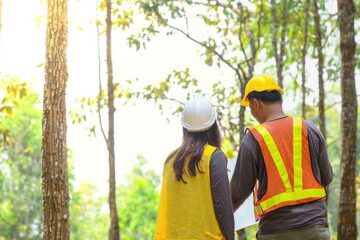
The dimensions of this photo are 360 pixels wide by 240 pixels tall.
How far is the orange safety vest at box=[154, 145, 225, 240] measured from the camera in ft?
11.8

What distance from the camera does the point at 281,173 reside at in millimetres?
3637

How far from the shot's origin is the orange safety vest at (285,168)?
3619 millimetres

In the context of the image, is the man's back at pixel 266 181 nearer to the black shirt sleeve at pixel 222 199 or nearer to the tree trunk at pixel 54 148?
the black shirt sleeve at pixel 222 199

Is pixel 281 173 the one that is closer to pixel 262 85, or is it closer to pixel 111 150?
pixel 262 85

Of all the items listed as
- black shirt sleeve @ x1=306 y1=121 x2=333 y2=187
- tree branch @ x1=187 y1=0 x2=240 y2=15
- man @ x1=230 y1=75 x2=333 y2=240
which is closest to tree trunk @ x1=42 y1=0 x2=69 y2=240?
man @ x1=230 y1=75 x2=333 y2=240

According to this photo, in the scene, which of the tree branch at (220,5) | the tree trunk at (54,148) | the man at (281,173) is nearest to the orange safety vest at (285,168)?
the man at (281,173)

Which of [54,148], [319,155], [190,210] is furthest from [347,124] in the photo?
[190,210]

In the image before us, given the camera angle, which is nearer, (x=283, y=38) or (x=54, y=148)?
(x=54, y=148)

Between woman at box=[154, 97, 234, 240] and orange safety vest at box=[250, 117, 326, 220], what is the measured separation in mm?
198

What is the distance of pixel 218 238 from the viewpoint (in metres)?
3.60

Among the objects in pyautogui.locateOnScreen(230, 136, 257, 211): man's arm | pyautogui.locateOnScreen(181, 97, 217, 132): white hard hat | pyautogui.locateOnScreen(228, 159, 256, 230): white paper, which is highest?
pyautogui.locateOnScreen(181, 97, 217, 132): white hard hat

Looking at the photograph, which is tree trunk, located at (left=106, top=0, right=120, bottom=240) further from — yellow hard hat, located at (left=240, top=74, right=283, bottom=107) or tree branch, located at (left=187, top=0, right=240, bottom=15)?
yellow hard hat, located at (left=240, top=74, right=283, bottom=107)

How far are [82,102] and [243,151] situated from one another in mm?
10594

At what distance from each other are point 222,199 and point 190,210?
6.5 inches
